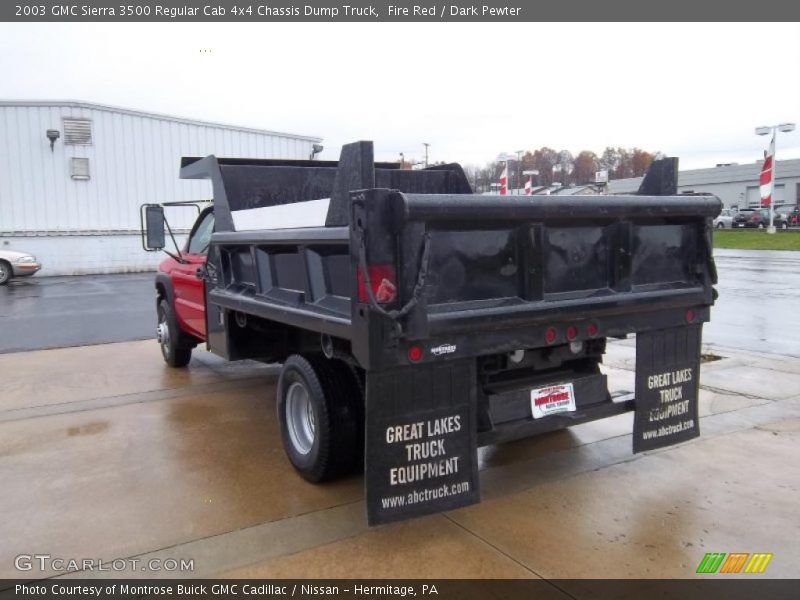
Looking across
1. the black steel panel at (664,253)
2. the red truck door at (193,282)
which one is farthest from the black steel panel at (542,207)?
the red truck door at (193,282)

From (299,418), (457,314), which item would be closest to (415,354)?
(457,314)

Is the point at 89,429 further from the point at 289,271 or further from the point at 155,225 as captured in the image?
the point at 289,271

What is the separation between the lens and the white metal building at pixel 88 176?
69.5ft

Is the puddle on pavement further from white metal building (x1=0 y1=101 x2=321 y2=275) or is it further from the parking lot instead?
white metal building (x1=0 y1=101 x2=321 y2=275)

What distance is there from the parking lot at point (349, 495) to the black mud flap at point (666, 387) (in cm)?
29

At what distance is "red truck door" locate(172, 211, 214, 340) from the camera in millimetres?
6345

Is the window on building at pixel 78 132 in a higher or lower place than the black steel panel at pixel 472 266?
higher

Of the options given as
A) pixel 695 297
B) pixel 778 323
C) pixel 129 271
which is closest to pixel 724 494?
pixel 695 297

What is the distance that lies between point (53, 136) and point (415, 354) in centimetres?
2180

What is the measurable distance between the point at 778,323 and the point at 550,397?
7927 mm

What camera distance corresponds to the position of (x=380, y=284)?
3.13 metres

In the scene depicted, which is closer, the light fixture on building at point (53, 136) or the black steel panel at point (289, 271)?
the black steel panel at point (289, 271)

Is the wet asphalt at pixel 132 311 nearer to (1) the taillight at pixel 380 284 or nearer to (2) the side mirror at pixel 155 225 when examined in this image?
(2) the side mirror at pixel 155 225

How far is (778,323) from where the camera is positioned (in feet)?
33.3
